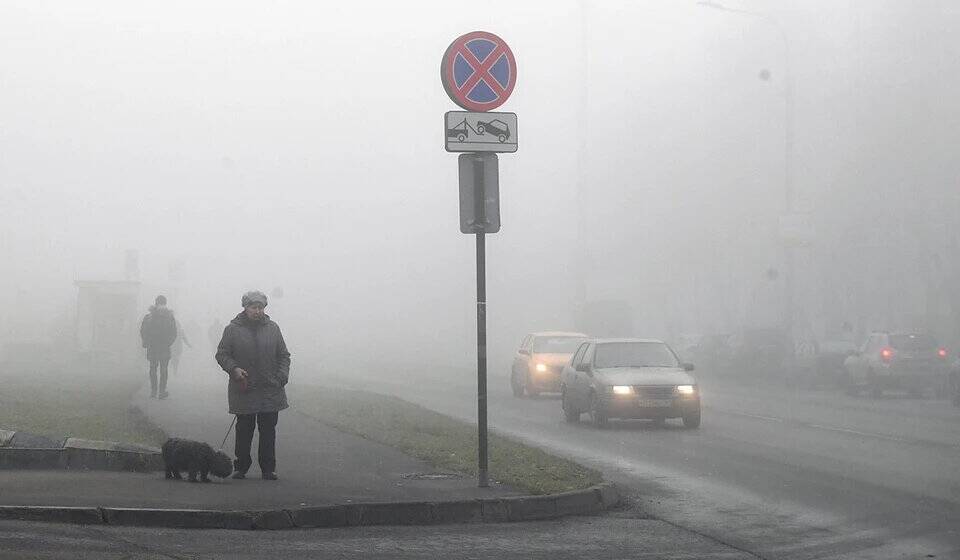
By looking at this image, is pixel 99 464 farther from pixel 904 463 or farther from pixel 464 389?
pixel 464 389

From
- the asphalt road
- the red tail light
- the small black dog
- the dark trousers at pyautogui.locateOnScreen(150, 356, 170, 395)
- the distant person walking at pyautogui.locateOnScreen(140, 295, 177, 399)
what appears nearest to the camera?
the asphalt road

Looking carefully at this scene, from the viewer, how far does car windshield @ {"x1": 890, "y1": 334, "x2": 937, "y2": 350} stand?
3366 cm

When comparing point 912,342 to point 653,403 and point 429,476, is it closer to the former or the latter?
point 653,403

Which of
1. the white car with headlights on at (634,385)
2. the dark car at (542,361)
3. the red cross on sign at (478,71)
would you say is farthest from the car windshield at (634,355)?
the red cross on sign at (478,71)

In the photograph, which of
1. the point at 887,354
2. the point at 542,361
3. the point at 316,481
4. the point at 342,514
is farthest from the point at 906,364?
the point at 342,514

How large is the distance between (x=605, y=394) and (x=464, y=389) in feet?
56.9

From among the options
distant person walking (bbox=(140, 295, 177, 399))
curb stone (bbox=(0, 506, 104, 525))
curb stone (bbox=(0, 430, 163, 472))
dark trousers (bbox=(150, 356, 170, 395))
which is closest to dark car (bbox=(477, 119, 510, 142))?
curb stone (bbox=(0, 430, 163, 472))

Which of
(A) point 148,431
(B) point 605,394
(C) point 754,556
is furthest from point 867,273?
(C) point 754,556

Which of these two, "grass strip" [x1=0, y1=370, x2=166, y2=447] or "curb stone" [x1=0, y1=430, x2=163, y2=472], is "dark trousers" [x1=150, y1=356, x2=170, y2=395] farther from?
"curb stone" [x1=0, y1=430, x2=163, y2=472]

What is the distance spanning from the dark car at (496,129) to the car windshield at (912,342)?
24.6 meters

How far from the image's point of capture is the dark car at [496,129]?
11266 mm

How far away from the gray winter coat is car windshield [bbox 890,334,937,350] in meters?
24.6

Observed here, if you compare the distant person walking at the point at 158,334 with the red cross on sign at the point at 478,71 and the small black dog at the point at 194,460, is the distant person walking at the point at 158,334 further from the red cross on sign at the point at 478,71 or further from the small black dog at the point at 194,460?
the red cross on sign at the point at 478,71

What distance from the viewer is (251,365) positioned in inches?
475
